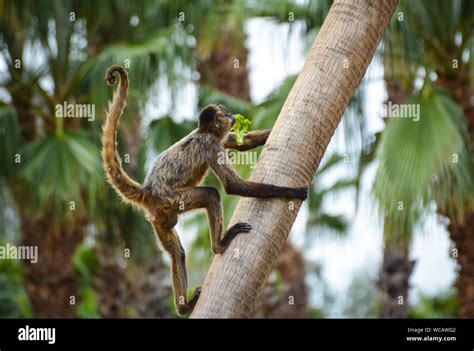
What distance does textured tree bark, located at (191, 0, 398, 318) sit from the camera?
4.20 m

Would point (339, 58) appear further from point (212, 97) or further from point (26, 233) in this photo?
point (26, 233)

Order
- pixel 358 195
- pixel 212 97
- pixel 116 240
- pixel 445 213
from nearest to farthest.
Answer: pixel 445 213
pixel 358 195
pixel 212 97
pixel 116 240

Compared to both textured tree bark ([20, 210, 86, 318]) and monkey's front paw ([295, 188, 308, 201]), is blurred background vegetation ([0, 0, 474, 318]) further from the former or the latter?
monkey's front paw ([295, 188, 308, 201])

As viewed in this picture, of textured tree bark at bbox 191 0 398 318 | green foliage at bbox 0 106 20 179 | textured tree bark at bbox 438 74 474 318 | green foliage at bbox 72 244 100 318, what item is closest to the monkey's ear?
textured tree bark at bbox 191 0 398 318

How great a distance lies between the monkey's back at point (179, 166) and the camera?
17.9 feet

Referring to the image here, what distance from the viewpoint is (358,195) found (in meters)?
10.7

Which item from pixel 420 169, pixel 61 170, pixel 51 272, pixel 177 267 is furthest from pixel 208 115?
pixel 51 272

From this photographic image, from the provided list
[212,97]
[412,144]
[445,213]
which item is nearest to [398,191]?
[412,144]

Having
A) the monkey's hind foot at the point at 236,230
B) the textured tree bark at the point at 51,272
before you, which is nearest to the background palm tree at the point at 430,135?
the monkey's hind foot at the point at 236,230

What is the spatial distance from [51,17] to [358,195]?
4.81m

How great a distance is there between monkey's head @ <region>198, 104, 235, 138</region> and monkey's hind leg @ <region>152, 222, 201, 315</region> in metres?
0.69

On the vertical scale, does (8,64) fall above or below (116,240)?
above

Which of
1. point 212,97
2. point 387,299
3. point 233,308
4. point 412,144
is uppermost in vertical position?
point 212,97
